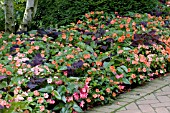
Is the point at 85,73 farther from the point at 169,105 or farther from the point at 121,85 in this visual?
the point at 169,105

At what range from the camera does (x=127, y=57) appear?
13.9ft

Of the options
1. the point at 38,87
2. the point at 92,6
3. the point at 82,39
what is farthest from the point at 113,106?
the point at 92,6

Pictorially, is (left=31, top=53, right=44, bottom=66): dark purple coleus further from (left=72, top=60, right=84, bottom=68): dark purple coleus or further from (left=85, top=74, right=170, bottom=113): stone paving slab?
(left=85, top=74, right=170, bottom=113): stone paving slab

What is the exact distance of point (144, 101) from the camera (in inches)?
141

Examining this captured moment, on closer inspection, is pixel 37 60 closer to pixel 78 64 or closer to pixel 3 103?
pixel 78 64

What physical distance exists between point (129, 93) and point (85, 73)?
518mm

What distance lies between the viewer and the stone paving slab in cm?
337

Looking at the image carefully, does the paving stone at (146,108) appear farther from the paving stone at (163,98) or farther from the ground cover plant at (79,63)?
the ground cover plant at (79,63)

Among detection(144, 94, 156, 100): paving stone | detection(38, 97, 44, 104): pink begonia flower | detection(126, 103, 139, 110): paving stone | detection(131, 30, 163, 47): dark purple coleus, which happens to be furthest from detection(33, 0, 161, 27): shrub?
detection(38, 97, 44, 104): pink begonia flower

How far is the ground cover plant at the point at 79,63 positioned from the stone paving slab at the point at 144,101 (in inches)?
3.8

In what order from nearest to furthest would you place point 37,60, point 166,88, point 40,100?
point 40,100, point 37,60, point 166,88

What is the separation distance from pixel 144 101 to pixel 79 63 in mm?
767

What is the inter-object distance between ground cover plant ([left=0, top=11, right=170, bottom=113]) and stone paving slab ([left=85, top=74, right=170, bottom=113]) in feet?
0.32

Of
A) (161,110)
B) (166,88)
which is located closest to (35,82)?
(161,110)
